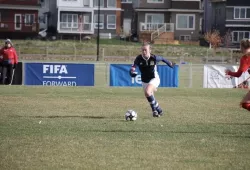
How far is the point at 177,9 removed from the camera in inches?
3132

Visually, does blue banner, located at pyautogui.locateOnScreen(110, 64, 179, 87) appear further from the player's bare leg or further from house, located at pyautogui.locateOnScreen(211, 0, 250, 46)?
house, located at pyautogui.locateOnScreen(211, 0, 250, 46)

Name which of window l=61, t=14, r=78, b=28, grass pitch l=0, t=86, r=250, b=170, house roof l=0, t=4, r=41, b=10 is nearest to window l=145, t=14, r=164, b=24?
window l=61, t=14, r=78, b=28

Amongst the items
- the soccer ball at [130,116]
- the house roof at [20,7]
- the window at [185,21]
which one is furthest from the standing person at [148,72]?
the window at [185,21]

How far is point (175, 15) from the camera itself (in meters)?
79.8

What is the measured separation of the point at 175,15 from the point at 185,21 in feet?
4.85

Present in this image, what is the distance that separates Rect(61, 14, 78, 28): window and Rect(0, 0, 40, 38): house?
11.0 ft

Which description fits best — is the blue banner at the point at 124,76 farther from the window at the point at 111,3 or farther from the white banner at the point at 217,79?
the window at the point at 111,3

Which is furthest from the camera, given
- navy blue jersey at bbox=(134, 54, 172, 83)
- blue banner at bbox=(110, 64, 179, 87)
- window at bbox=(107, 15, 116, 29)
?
window at bbox=(107, 15, 116, 29)

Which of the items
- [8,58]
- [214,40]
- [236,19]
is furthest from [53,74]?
[236,19]

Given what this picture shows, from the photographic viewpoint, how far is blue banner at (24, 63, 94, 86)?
30891 mm

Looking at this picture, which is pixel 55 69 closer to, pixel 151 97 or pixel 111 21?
pixel 151 97

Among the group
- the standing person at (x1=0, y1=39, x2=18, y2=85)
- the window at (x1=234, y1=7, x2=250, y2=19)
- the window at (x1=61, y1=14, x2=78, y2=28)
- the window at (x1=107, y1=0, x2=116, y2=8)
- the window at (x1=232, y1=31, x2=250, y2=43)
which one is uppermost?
the window at (x1=107, y1=0, x2=116, y2=8)

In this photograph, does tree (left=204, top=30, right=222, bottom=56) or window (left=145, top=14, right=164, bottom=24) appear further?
window (left=145, top=14, right=164, bottom=24)

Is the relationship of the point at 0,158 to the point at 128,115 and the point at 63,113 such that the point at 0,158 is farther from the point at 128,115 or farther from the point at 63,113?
the point at 63,113
